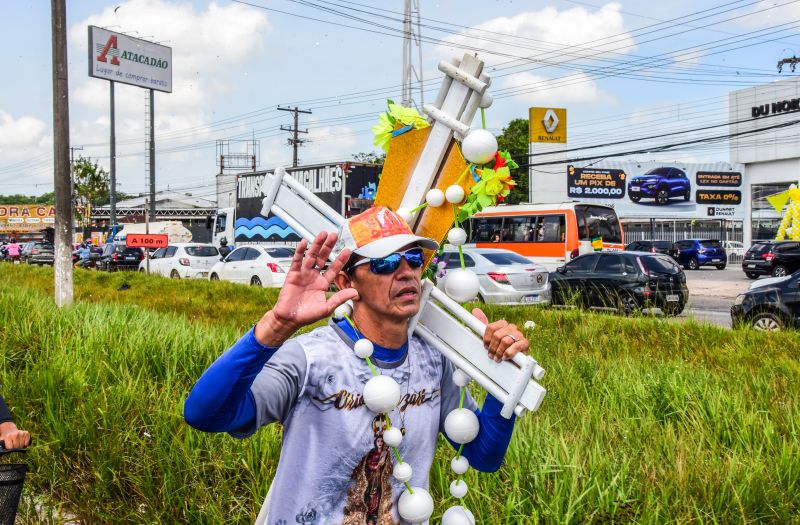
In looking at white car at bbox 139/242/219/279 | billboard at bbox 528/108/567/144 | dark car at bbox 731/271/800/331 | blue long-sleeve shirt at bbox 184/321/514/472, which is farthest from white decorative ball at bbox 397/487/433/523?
billboard at bbox 528/108/567/144

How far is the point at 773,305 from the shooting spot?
40.2 feet

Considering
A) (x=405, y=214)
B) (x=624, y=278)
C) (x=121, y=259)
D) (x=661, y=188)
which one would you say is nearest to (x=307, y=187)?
(x=624, y=278)

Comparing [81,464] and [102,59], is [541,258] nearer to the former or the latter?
[81,464]

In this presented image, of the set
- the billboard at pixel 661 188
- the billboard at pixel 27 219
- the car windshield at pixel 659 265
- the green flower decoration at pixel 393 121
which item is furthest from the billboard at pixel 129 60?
the green flower decoration at pixel 393 121

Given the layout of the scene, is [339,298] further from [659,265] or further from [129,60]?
[129,60]

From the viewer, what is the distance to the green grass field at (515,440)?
3.46 m

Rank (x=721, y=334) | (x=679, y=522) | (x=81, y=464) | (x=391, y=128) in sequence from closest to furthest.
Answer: (x=391, y=128), (x=679, y=522), (x=81, y=464), (x=721, y=334)

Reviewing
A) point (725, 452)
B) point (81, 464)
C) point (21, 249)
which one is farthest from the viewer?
point (21, 249)

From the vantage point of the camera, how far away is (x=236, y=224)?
3306 cm

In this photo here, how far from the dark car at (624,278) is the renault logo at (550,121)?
29237mm

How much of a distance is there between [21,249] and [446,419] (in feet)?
181

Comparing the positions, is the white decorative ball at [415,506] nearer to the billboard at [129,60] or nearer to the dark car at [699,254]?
the dark car at [699,254]

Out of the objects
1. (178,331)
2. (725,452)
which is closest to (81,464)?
(178,331)

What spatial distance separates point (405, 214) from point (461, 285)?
284 mm
